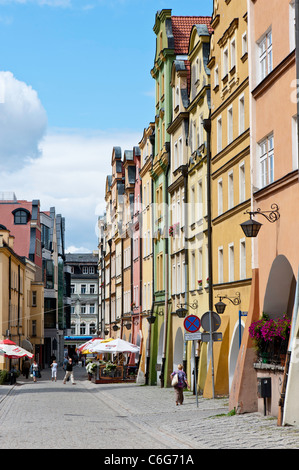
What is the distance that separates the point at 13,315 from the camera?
225ft

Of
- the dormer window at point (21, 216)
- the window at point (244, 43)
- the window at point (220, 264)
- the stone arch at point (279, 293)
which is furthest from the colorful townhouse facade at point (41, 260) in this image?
the stone arch at point (279, 293)

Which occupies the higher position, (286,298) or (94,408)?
(286,298)

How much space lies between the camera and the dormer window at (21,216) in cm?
8719

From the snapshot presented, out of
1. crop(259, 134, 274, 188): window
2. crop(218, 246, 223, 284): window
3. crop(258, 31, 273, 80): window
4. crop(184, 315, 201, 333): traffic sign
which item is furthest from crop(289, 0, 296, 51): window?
crop(218, 246, 223, 284): window

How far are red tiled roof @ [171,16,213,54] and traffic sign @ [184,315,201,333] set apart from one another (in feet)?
77.0

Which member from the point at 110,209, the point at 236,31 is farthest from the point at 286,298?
the point at 110,209

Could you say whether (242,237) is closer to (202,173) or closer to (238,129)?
(238,129)

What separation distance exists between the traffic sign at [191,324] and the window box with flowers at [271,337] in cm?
260

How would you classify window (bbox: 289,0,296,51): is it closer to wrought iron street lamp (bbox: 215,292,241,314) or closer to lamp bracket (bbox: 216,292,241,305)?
lamp bracket (bbox: 216,292,241,305)

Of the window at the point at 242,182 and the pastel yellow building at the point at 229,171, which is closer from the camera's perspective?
the pastel yellow building at the point at 229,171

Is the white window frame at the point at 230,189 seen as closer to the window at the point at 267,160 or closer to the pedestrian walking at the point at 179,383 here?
the window at the point at 267,160

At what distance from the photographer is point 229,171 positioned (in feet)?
103

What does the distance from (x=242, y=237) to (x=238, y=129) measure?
12.3 ft

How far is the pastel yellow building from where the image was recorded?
1145 inches
